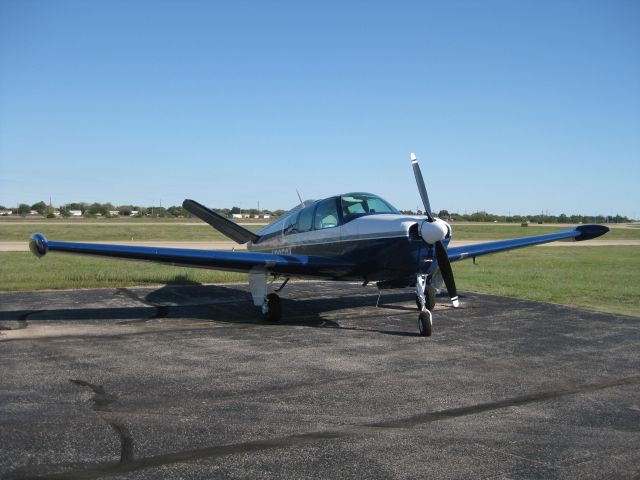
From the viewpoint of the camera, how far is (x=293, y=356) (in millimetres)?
9258

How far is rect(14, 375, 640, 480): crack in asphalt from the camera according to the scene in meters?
4.69

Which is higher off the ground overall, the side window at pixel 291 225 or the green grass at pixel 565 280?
the side window at pixel 291 225

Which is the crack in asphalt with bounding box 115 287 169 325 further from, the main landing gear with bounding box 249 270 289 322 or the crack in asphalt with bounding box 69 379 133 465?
the crack in asphalt with bounding box 69 379 133 465

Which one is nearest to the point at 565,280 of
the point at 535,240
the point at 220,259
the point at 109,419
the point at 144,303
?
the point at 535,240

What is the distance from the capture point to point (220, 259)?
12117mm

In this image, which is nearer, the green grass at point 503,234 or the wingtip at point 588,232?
the wingtip at point 588,232

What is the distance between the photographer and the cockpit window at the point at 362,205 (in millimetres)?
12895

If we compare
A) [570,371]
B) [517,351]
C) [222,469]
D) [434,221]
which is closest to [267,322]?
[434,221]

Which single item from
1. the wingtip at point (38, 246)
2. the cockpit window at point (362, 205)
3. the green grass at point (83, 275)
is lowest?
the green grass at point (83, 275)

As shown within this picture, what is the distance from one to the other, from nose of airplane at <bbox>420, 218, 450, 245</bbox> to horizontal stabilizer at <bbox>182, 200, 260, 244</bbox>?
7.42m

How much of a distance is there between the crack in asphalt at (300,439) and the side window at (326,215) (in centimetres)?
682

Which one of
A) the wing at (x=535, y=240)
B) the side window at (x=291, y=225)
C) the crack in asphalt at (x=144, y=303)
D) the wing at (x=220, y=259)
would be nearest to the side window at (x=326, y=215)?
the wing at (x=220, y=259)

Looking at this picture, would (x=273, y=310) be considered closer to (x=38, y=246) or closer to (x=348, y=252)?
(x=348, y=252)

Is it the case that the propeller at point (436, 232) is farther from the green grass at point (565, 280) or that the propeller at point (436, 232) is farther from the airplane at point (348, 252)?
the green grass at point (565, 280)
